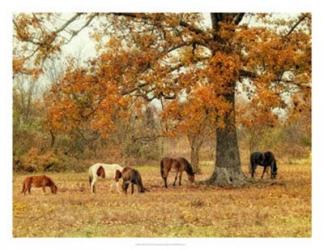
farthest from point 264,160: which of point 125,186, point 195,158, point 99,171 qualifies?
point 99,171

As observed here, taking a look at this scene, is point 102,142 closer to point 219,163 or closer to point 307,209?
point 219,163

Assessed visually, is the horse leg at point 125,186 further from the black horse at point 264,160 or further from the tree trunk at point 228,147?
the black horse at point 264,160

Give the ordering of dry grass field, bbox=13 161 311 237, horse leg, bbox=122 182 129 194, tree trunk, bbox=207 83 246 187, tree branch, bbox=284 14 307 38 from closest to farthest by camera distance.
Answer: dry grass field, bbox=13 161 311 237
tree branch, bbox=284 14 307 38
horse leg, bbox=122 182 129 194
tree trunk, bbox=207 83 246 187

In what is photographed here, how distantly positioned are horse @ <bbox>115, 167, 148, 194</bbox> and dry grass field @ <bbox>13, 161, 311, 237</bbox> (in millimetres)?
109

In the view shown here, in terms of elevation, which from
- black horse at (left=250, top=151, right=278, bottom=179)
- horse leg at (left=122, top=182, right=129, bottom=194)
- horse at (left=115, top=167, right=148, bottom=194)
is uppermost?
black horse at (left=250, top=151, right=278, bottom=179)

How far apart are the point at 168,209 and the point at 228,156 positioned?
1.59m

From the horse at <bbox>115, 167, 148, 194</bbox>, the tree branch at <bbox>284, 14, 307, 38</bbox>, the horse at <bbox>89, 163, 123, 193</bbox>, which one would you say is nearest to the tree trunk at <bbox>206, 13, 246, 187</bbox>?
the tree branch at <bbox>284, 14, 307, 38</bbox>

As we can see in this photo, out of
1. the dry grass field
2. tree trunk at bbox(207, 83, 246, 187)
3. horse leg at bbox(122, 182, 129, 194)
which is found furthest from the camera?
tree trunk at bbox(207, 83, 246, 187)

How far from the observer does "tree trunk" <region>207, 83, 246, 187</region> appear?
63.8 ft

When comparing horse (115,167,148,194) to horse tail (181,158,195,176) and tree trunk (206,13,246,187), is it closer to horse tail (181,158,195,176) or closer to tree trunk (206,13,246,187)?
horse tail (181,158,195,176)

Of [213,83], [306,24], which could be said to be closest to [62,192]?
[213,83]

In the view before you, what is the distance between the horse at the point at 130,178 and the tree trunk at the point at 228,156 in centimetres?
130

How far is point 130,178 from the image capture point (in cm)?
1938
